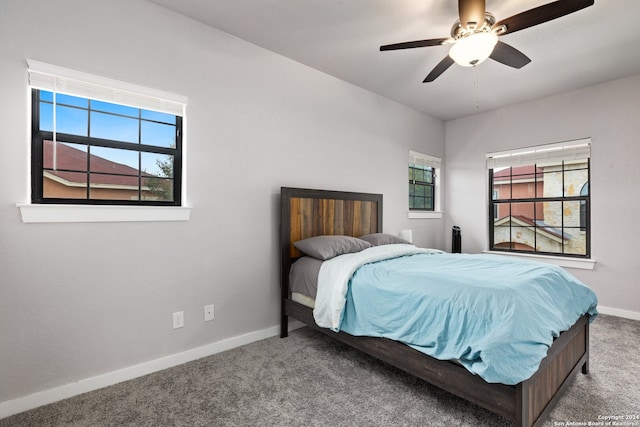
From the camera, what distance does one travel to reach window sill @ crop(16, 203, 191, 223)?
179 centimetres

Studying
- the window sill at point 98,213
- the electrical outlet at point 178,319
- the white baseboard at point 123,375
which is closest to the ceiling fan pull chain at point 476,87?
the window sill at point 98,213

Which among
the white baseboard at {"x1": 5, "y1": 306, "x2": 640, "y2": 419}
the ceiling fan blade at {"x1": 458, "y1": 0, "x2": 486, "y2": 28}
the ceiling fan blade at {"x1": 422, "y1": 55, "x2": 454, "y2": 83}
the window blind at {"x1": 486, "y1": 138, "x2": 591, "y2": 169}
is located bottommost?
the white baseboard at {"x1": 5, "y1": 306, "x2": 640, "y2": 419}

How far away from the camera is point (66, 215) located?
189 cm

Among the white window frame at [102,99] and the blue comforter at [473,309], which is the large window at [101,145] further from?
the blue comforter at [473,309]

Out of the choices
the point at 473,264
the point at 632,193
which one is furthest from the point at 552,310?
the point at 632,193

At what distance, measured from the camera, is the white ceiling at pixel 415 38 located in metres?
2.22

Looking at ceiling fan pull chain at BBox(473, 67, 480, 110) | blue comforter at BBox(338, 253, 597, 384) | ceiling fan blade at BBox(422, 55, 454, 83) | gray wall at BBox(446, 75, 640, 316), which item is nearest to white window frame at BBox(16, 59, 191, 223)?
blue comforter at BBox(338, 253, 597, 384)

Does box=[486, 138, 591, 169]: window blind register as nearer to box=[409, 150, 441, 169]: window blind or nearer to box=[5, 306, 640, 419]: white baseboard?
box=[409, 150, 441, 169]: window blind

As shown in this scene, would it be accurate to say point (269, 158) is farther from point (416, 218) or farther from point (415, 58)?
point (416, 218)

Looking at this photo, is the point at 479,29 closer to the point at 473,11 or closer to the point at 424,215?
the point at 473,11

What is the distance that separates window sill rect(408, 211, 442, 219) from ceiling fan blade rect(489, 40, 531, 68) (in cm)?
232

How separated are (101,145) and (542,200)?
4809 mm

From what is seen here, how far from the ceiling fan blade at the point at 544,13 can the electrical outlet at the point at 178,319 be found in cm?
287

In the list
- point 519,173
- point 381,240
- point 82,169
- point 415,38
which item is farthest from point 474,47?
point 519,173
